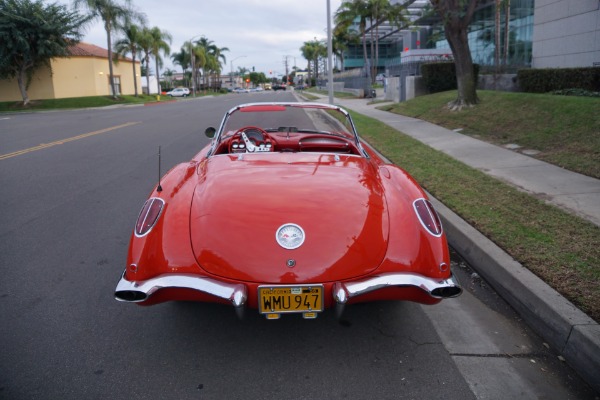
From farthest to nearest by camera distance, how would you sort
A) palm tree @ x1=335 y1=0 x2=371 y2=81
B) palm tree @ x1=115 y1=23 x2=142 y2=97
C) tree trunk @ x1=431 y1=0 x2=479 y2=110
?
1. palm tree @ x1=115 y1=23 x2=142 y2=97
2. palm tree @ x1=335 y1=0 x2=371 y2=81
3. tree trunk @ x1=431 y1=0 x2=479 y2=110

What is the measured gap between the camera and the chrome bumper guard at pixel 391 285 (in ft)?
8.87

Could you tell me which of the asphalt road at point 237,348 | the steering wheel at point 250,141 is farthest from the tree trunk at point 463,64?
the steering wheel at point 250,141

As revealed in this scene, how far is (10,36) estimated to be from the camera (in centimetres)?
3438

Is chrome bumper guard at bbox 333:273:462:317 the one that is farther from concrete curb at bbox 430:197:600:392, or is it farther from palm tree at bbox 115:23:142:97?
palm tree at bbox 115:23:142:97

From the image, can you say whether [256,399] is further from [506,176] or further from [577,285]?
[506,176]

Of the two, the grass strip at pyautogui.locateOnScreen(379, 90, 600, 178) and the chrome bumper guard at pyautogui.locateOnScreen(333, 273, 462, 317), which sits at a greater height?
the grass strip at pyautogui.locateOnScreen(379, 90, 600, 178)

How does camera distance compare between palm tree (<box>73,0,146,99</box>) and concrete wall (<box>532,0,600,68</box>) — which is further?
palm tree (<box>73,0,146,99</box>)

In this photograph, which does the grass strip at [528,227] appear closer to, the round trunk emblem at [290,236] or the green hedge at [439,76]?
the round trunk emblem at [290,236]

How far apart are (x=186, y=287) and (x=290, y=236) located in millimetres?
652

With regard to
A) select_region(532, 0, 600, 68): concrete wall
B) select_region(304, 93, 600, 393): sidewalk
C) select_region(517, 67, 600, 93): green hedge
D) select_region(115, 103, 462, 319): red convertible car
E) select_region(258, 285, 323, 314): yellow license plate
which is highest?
select_region(532, 0, 600, 68): concrete wall

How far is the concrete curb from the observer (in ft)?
9.17

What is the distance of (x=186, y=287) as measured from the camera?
274 cm

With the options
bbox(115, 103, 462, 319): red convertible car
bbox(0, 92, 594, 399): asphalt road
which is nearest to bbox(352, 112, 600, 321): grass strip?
bbox(0, 92, 594, 399): asphalt road

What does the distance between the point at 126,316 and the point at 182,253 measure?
3.09 ft
